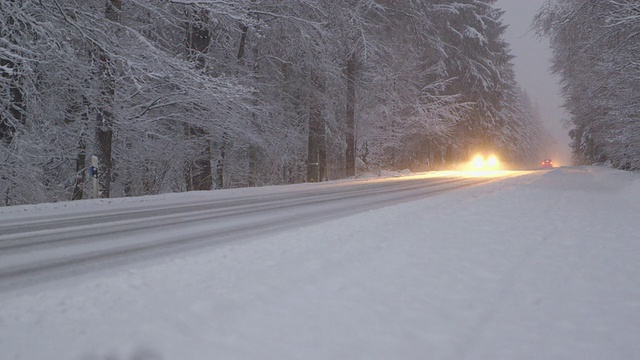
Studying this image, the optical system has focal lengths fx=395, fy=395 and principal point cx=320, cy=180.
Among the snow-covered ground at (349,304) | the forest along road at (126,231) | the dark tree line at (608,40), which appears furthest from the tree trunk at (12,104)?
the dark tree line at (608,40)

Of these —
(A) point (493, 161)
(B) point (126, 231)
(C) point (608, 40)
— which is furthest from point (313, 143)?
(A) point (493, 161)

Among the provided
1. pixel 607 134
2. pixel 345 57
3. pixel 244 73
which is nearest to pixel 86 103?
pixel 244 73

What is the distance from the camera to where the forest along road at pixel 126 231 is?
3.62 m

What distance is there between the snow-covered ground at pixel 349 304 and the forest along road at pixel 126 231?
1.51ft

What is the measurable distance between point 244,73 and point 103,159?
6203 mm

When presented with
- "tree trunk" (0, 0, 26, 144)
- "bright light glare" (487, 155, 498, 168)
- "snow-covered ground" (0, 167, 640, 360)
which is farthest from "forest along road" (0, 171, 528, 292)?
"bright light glare" (487, 155, 498, 168)

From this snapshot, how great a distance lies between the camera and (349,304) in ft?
8.59

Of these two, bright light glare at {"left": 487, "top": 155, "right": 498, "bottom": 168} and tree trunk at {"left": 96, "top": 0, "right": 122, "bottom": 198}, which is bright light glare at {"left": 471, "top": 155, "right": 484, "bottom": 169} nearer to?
bright light glare at {"left": 487, "top": 155, "right": 498, "bottom": 168}

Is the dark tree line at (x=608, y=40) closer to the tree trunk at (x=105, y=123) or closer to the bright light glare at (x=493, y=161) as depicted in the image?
the tree trunk at (x=105, y=123)

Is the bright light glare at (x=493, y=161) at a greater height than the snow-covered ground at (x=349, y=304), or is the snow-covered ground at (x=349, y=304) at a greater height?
the bright light glare at (x=493, y=161)

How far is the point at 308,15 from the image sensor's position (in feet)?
51.8

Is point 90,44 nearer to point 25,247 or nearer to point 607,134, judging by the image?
point 25,247

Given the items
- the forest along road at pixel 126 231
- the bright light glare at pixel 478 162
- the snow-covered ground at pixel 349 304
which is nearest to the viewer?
the snow-covered ground at pixel 349 304

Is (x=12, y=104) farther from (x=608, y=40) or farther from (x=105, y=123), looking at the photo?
(x=608, y=40)
